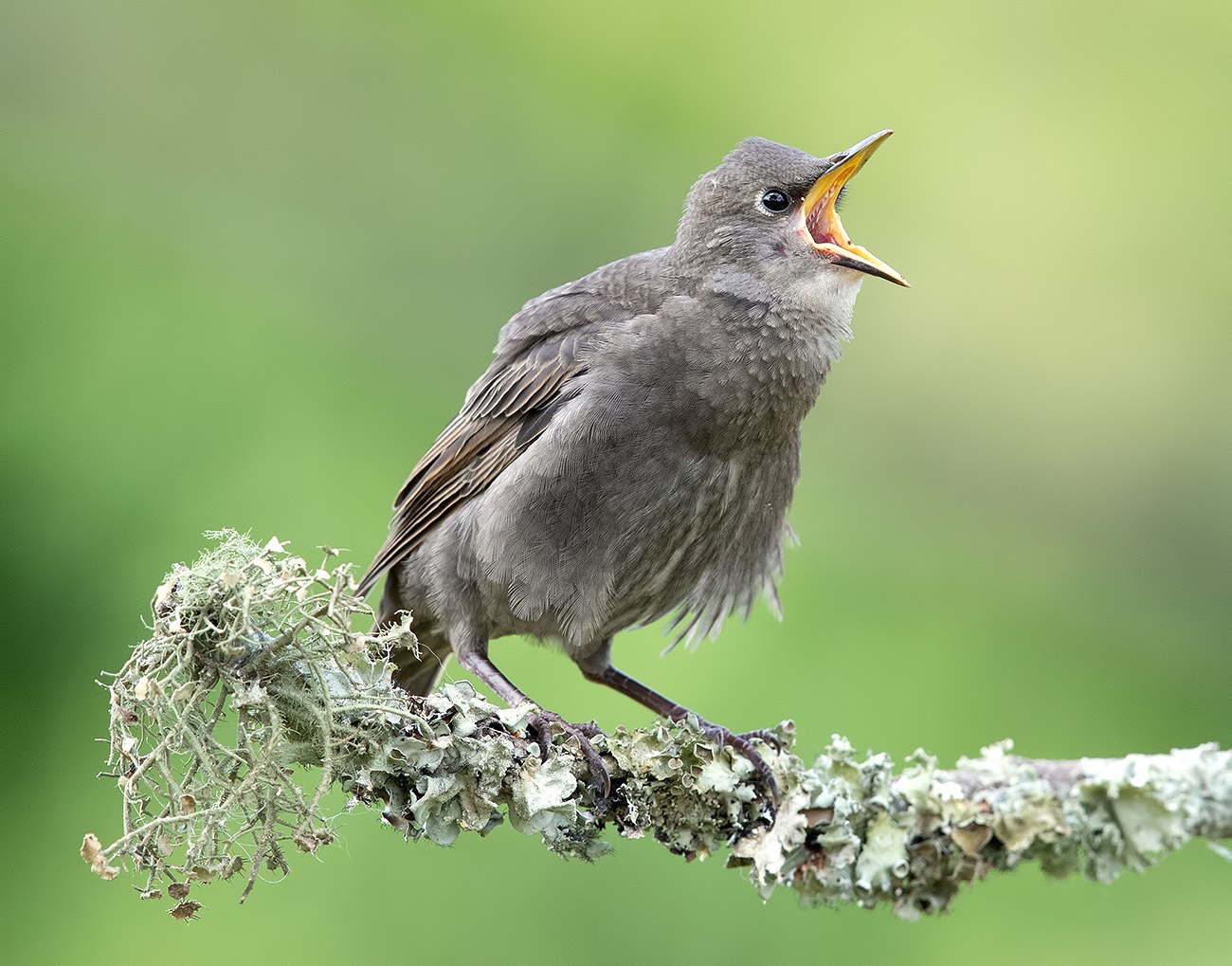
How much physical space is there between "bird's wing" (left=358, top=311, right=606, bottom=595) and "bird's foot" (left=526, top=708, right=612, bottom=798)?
1002mm

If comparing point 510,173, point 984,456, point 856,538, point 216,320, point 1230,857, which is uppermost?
point 510,173

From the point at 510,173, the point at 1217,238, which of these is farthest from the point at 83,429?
the point at 1217,238

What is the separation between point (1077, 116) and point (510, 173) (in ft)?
8.43

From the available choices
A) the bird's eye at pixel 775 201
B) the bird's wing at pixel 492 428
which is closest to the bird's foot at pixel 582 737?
the bird's wing at pixel 492 428

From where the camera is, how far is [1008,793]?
2.81 m

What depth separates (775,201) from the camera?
427cm

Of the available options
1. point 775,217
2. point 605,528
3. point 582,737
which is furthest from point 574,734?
point 775,217

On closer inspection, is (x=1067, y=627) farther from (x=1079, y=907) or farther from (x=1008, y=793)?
(x=1008, y=793)

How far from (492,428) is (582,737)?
1334 millimetres

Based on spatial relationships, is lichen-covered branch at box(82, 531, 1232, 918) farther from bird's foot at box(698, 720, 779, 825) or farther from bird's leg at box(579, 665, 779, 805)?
bird's leg at box(579, 665, 779, 805)

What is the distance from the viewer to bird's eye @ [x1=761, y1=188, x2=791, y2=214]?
4262 mm

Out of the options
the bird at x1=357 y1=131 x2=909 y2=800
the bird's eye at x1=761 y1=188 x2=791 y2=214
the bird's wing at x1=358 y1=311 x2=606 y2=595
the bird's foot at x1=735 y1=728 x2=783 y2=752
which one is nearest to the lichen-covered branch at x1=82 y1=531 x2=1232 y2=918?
the bird's foot at x1=735 y1=728 x2=783 y2=752

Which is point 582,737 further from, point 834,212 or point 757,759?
point 834,212

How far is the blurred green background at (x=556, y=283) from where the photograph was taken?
15.8ft
